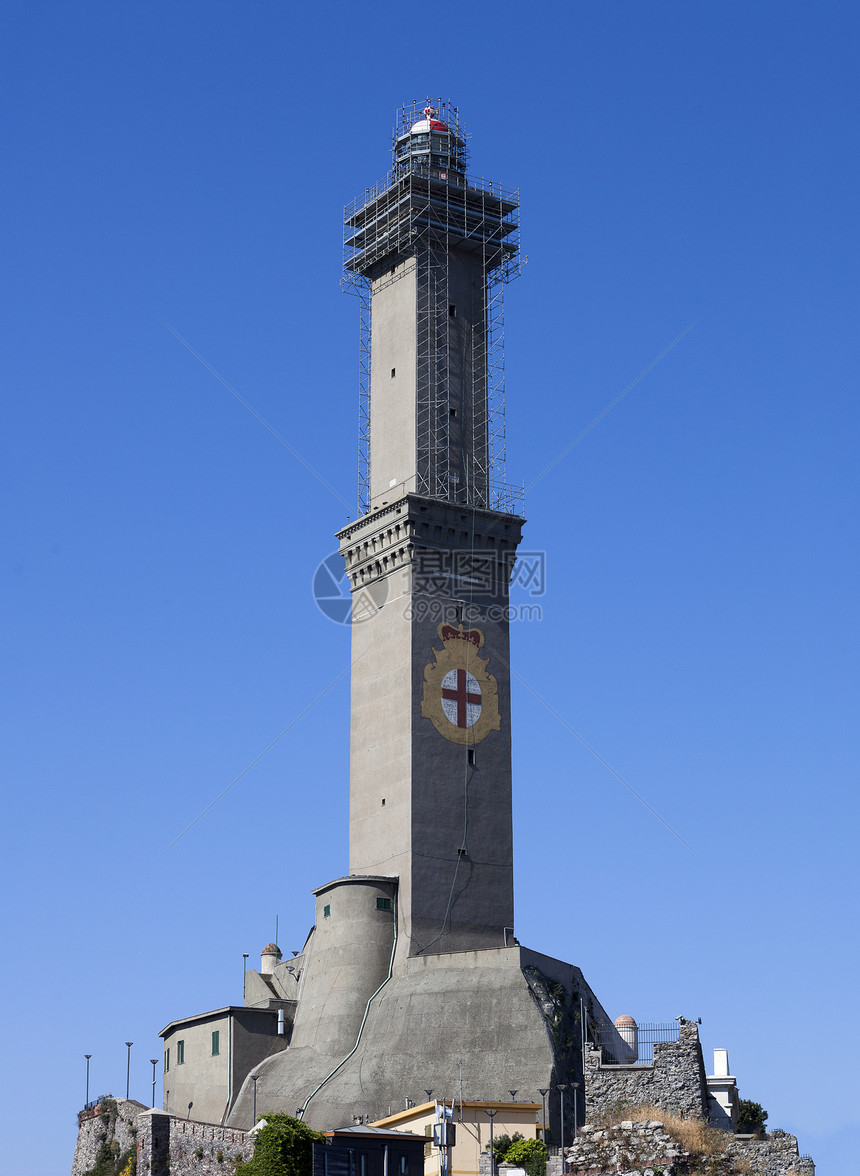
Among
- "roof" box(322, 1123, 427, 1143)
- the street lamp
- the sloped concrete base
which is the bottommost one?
"roof" box(322, 1123, 427, 1143)

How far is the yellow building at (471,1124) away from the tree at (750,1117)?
61.2ft

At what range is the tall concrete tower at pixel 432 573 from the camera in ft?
270

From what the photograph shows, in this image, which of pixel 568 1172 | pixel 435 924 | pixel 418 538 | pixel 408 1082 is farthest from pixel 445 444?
pixel 568 1172

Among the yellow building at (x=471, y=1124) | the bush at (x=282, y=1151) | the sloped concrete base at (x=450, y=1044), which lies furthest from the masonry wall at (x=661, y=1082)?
the bush at (x=282, y=1151)

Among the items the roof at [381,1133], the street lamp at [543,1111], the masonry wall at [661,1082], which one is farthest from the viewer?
the street lamp at [543,1111]

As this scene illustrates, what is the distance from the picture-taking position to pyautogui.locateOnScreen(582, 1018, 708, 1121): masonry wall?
2569 inches

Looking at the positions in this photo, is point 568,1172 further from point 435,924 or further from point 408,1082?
point 435,924

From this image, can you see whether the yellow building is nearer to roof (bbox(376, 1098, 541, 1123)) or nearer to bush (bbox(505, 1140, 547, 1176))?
roof (bbox(376, 1098, 541, 1123))

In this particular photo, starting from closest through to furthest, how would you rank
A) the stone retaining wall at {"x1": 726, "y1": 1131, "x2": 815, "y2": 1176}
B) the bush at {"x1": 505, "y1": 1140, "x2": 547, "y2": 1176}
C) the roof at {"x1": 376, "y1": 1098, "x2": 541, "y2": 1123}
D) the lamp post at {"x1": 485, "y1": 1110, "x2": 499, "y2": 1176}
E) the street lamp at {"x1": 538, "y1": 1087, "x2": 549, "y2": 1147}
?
the stone retaining wall at {"x1": 726, "y1": 1131, "x2": 815, "y2": 1176}
the lamp post at {"x1": 485, "y1": 1110, "x2": 499, "y2": 1176}
the bush at {"x1": 505, "y1": 1140, "x2": 547, "y2": 1176}
the roof at {"x1": 376, "y1": 1098, "x2": 541, "y2": 1123}
the street lamp at {"x1": 538, "y1": 1087, "x2": 549, "y2": 1147}

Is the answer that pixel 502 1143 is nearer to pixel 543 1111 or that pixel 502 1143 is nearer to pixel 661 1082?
pixel 543 1111

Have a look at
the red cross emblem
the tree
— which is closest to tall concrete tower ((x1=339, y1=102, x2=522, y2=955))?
the red cross emblem

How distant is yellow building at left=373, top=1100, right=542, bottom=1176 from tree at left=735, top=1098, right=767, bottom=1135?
1864 centimetres

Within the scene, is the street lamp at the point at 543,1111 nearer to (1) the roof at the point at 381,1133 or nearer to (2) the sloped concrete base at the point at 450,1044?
(2) the sloped concrete base at the point at 450,1044

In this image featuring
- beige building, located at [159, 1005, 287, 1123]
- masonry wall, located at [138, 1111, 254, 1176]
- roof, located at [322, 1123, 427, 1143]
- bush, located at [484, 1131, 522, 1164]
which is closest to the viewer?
roof, located at [322, 1123, 427, 1143]
